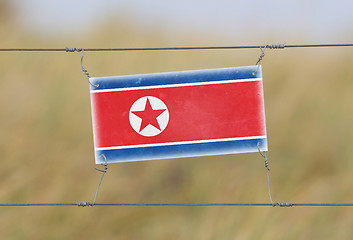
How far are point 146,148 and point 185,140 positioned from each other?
1.11ft

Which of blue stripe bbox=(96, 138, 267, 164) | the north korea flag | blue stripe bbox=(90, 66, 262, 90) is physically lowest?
blue stripe bbox=(96, 138, 267, 164)

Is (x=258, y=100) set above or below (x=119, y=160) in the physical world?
above

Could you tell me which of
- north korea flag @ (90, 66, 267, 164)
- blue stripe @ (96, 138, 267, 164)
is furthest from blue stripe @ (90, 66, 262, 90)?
blue stripe @ (96, 138, 267, 164)

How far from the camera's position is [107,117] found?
22.4 ft

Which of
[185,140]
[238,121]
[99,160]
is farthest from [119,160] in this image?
[238,121]

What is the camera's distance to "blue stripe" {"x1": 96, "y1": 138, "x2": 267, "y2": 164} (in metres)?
6.79

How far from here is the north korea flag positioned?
6.80 m

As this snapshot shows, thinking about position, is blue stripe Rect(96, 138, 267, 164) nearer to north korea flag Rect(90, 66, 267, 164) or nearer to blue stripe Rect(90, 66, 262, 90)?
north korea flag Rect(90, 66, 267, 164)

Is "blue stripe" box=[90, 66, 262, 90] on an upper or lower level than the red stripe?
upper

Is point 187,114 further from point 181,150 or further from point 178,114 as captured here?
point 181,150

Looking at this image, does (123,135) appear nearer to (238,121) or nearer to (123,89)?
(123,89)

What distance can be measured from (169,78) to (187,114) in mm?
342

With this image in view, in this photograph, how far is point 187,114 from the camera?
6840 mm

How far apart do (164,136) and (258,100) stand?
33.6 inches
